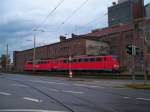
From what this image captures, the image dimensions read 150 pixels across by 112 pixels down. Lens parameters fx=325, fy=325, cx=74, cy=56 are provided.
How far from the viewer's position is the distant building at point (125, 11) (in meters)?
104

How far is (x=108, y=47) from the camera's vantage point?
3396 inches

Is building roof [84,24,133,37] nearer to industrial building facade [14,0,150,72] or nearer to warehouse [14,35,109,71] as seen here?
industrial building facade [14,0,150,72]

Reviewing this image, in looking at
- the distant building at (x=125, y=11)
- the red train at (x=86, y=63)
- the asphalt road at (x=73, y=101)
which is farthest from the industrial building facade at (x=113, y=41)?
the asphalt road at (x=73, y=101)

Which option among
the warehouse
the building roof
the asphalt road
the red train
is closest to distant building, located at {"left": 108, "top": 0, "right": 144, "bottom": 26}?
the building roof

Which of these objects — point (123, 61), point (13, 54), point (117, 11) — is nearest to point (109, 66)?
point (123, 61)

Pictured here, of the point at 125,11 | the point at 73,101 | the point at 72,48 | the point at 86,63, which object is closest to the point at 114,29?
the point at 72,48

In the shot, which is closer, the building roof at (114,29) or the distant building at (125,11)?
the building roof at (114,29)

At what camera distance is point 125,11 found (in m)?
105

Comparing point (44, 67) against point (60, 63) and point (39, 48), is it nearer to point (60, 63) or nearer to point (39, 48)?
point (60, 63)

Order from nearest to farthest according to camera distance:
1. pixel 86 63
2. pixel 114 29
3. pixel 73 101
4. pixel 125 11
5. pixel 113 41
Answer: pixel 73 101 < pixel 86 63 < pixel 113 41 < pixel 114 29 < pixel 125 11

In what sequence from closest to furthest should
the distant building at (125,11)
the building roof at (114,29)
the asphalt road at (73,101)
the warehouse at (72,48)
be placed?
the asphalt road at (73,101)
the building roof at (114,29)
the warehouse at (72,48)
the distant building at (125,11)

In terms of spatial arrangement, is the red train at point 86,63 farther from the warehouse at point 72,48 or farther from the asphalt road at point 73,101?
the asphalt road at point 73,101

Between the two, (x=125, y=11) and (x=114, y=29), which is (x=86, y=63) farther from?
(x=125, y=11)

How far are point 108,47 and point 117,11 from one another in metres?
25.1
